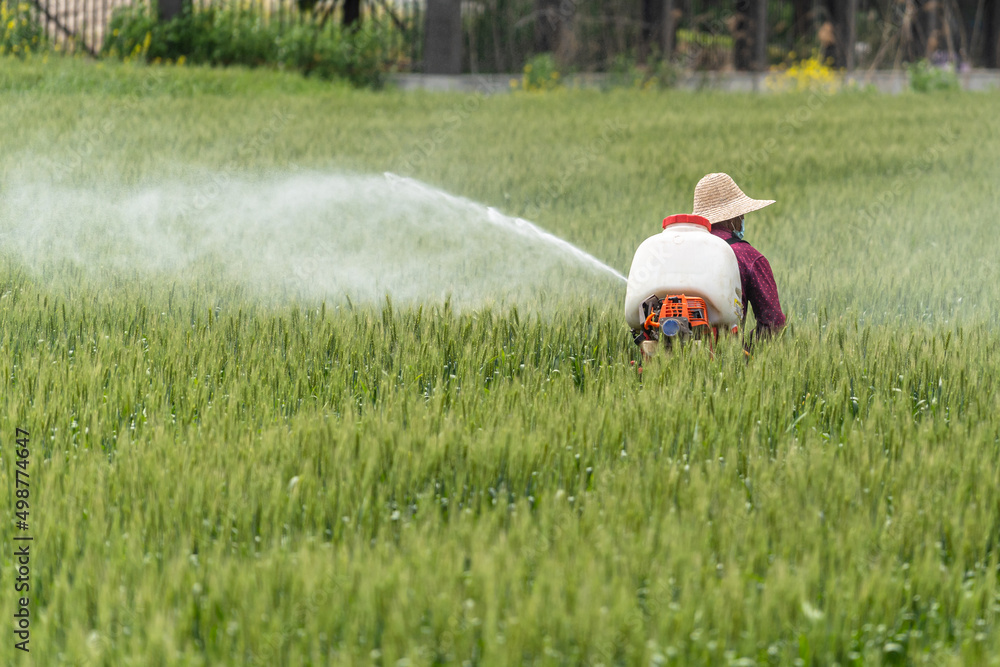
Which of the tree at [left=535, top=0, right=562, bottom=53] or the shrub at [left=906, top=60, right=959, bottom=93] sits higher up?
the tree at [left=535, top=0, right=562, bottom=53]

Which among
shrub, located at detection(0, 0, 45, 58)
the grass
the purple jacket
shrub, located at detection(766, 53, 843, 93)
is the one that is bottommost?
the grass

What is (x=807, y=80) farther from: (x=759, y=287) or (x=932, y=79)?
(x=759, y=287)

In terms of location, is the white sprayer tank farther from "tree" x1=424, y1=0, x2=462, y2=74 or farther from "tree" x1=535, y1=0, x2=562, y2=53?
"tree" x1=535, y1=0, x2=562, y2=53

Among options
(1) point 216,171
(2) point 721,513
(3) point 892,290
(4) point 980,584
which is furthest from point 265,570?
(1) point 216,171

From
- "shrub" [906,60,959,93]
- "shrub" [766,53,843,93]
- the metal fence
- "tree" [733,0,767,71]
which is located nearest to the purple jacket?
"shrub" [766,53,843,93]

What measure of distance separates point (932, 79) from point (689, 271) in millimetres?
15561

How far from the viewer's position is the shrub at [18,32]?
45.5 feet

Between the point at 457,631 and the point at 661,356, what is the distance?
6.12ft

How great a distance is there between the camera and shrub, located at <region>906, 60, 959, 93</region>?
55.7 ft

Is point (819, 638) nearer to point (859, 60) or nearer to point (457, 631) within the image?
point (457, 631)

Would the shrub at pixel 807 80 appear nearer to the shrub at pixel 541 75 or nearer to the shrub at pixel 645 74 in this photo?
the shrub at pixel 645 74

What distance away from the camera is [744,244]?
3.90 m

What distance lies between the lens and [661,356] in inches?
145

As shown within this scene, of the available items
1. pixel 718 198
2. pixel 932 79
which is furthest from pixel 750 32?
pixel 718 198
